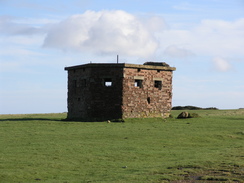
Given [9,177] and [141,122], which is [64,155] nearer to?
[9,177]

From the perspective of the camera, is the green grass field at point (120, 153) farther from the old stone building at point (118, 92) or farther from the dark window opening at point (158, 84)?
the dark window opening at point (158, 84)

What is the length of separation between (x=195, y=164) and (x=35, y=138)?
10.2 metres

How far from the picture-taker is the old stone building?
105 ft

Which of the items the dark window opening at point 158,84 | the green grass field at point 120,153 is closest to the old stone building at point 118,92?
the dark window opening at point 158,84

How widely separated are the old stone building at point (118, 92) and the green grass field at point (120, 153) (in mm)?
3495

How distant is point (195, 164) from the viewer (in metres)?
14.6

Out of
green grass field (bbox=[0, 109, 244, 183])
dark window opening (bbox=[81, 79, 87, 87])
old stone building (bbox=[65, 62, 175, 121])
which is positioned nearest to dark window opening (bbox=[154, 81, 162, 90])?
old stone building (bbox=[65, 62, 175, 121])

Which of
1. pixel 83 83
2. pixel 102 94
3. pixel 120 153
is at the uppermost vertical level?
pixel 83 83

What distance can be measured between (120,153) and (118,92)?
14658mm

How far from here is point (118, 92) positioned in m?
32.1

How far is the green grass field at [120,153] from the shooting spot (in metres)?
13.2

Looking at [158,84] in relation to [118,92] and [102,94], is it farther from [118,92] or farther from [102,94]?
[102,94]

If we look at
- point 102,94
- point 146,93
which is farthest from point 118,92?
point 146,93

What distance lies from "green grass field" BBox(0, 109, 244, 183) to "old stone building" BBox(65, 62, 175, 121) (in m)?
3.49
